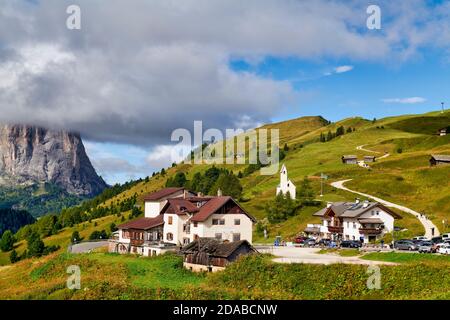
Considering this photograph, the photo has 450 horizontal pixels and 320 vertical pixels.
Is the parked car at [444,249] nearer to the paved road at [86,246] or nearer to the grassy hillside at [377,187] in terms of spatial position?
the grassy hillside at [377,187]

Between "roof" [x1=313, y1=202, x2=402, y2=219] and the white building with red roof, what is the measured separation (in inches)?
924

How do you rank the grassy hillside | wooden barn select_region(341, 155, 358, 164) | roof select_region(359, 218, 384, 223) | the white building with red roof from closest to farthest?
1. the white building with red roof
2. roof select_region(359, 218, 384, 223)
3. the grassy hillside
4. wooden barn select_region(341, 155, 358, 164)

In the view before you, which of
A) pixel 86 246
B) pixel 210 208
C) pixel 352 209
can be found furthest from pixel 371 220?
pixel 86 246

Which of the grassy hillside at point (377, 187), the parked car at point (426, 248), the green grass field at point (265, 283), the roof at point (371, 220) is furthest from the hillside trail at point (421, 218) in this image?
the green grass field at point (265, 283)

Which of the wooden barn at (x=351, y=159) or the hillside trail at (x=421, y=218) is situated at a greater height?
the wooden barn at (x=351, y=159)

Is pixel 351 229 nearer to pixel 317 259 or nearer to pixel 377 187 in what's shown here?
pixel 317 259

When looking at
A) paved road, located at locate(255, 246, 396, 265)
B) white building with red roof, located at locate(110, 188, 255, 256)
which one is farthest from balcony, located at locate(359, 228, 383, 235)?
paved road, located at locate(255, 246, 396, 265)

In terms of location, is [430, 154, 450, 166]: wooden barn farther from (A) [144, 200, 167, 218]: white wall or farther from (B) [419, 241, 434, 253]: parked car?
(B) [419, 241, 434, 253]: parked car

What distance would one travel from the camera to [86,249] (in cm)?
9181

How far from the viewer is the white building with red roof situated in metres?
75.2

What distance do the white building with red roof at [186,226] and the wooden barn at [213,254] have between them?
13781 millimetres

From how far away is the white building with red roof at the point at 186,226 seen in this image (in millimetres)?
75250
